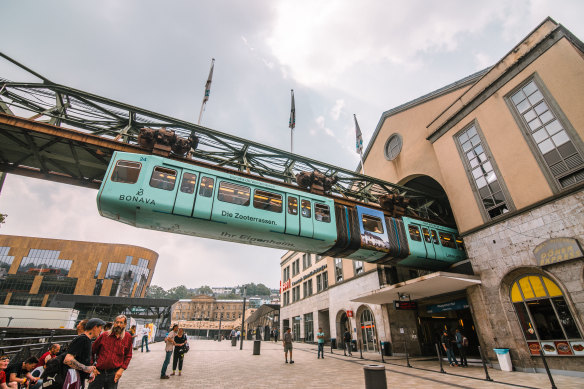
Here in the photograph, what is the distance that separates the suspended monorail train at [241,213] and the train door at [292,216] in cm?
4

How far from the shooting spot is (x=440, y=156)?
1684cm

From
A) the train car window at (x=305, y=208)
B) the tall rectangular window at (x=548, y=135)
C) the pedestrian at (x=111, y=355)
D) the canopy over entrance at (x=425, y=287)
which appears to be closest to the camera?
the pedestrian at (x=111, y=355)

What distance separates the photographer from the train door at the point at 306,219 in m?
11.2

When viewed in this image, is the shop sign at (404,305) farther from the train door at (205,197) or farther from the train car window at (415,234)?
the train door at (205,197)

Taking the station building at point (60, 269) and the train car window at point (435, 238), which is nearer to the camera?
the train car window at point (435, 238)

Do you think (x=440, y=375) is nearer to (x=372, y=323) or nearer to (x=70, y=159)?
(x=372, y=323)

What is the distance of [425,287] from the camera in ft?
45.7

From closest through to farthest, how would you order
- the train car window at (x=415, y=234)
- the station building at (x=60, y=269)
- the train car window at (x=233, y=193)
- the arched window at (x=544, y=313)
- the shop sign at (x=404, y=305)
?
the arched window at (x=544, y=313), the train car window at (x=233, y=193), the train car window at (x=415, y=234), the shop sign at (x=404, y=305), the station building at (x=60, y=269)

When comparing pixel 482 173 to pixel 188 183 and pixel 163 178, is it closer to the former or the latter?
pixel 188 183

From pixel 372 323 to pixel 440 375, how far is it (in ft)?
33.3

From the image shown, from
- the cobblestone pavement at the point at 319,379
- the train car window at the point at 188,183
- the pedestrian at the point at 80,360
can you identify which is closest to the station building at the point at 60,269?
the cobblestone pavement at the point at 319,379

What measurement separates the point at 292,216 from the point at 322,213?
162 cm

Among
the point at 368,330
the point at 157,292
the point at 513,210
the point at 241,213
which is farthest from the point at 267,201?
the point at 157,292

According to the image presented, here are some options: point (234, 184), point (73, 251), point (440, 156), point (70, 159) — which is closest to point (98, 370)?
point (234, 184)
